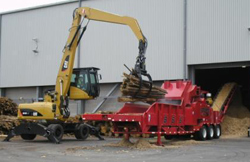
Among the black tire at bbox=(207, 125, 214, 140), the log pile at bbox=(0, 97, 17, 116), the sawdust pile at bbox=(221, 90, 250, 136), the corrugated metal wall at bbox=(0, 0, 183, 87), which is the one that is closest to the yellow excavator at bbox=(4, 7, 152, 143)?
the log pile at bbox=(0, 97, 17, 116)

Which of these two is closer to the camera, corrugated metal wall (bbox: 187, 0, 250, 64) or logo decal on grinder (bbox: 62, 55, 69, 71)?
logo decal on grinder (bbox: 62, 55, 69, 71)

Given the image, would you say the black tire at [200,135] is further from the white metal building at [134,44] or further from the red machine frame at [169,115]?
the white metal building at [134,44]

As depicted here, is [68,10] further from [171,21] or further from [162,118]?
[162,118]

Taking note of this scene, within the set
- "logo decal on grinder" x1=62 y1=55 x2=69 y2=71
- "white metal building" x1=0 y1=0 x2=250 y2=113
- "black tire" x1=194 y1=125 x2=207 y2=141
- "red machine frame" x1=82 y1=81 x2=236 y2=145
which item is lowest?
"black tire" x1=194 y1=125 x2=207 y2=141

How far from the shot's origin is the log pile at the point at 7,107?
77.7 feet

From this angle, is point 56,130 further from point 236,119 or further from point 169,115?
point 236,119

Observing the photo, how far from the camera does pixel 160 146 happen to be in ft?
52.8

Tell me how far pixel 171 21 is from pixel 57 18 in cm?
1047

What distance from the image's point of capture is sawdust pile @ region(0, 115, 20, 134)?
2201cm

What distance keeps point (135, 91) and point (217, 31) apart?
37.4 ft

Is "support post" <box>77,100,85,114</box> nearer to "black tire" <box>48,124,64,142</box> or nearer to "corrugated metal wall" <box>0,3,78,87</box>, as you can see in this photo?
"corrugated metal wall" <box>0,3,78,87</box>

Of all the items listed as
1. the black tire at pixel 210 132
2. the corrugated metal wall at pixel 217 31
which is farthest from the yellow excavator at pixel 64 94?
the corrugated metal wall at pixel 217 31

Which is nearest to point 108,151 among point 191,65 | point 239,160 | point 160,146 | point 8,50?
point 160,146

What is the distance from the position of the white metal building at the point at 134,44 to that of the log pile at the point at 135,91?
30.6 ft
